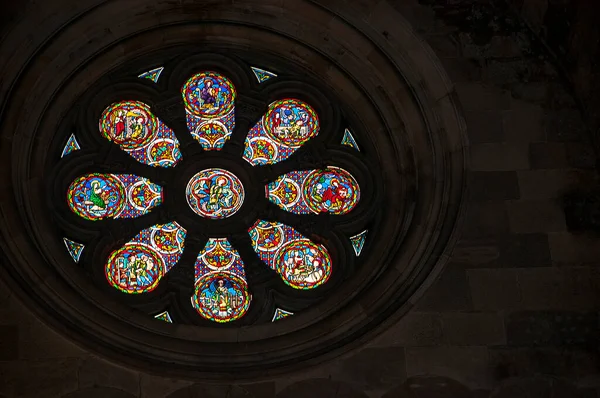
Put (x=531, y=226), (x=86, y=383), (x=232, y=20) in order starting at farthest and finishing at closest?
(x=232, y=20)
(x=531, y=226)
(x=86, y=383)

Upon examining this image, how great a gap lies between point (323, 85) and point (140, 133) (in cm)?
185

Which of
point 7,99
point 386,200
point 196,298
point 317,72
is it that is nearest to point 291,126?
point 317,72

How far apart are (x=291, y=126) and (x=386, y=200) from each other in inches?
49.0

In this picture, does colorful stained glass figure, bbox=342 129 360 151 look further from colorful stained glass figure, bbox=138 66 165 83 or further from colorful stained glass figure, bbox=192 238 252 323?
colorful stained glass figure, bbox=138 66 165 83

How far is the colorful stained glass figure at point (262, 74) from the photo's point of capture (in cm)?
1091

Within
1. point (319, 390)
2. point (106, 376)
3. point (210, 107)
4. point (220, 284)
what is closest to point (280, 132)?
point (210, 107)

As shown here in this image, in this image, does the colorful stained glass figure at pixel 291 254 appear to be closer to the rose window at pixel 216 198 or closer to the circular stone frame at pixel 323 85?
the rose window at pixel 216 198

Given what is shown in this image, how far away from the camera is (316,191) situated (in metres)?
10.5

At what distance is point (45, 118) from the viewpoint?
1018cm

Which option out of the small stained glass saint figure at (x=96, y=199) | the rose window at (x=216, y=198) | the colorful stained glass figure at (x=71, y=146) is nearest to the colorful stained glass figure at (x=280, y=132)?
the rose window at (x=216, y=198)

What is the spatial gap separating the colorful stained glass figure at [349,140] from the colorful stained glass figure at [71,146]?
2577 millimetres

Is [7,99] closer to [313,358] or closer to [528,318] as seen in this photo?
[313,358]

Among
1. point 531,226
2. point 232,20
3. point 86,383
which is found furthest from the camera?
point 232,20

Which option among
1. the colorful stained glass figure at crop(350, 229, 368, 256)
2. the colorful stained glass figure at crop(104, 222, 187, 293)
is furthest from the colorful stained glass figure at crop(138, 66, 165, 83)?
the colorful stained glass figure at crop(350, 229, 368, 256)
